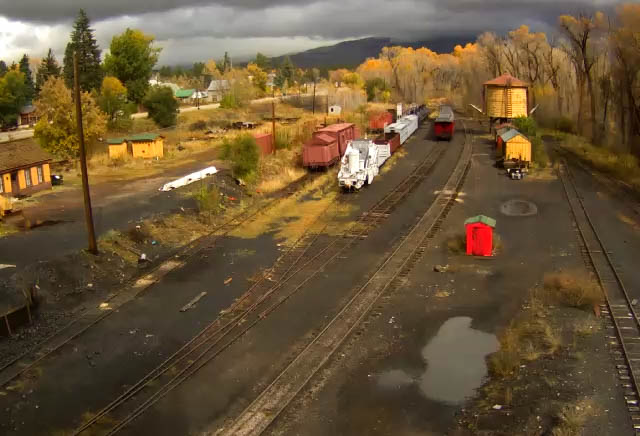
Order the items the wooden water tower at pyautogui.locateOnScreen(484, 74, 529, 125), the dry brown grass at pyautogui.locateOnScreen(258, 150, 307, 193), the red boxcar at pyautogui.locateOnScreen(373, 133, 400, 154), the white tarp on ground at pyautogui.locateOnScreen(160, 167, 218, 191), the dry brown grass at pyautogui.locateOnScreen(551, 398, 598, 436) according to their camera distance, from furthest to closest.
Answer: the wooden water tower at pyautogui.locateOnScreen(484, 74, 529, 125)
the red boxcar at pyautogui.locateOnScreen(373, 133, 400, 154)
the dry brown grass at pyautogui.locateOnScreen(258, 150, 307, 193)
the white tarp on ground at pyautogui.locateOnScreen(160, 167, 218, 191)
the dry brown grass at pyautogui.locateOnScreen(551, 398, 598, 436)

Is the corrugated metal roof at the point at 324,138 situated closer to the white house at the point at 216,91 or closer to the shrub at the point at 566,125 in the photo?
the shrub at the point at 566,125

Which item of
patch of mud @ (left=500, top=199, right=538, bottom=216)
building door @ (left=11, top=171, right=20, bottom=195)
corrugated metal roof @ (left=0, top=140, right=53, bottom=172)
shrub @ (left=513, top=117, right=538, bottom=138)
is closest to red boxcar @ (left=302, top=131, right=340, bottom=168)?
patch of mud @ (left=500, top=199, right=538, bottom=216)

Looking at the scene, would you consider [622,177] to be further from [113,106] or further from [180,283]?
[113,106]

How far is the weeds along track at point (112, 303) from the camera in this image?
1385 cm

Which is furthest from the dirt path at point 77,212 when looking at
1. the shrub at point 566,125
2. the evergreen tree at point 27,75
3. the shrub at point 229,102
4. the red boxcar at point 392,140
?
the evergreen tree at point 27,75

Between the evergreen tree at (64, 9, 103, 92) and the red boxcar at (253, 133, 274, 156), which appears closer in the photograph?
the red boxcar at (253, 133, 274, 156)

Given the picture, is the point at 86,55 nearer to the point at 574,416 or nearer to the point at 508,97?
the point at 508,97

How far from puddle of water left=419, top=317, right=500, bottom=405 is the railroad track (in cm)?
274

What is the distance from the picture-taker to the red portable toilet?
21.6 meters

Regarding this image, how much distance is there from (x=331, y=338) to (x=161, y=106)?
5902 cm

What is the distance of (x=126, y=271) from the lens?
67.3 ft

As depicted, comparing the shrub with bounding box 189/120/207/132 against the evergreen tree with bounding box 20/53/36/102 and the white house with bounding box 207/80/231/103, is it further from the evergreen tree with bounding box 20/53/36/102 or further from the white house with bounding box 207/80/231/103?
the white house with bounding box 207/80/231/103

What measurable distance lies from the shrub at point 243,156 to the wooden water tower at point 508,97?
34167 mm

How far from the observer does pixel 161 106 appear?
226 feet
